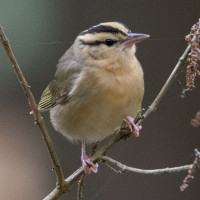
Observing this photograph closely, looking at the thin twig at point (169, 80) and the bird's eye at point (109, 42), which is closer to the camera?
the thin twig at point (169, 80)

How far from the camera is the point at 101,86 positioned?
3268 mm

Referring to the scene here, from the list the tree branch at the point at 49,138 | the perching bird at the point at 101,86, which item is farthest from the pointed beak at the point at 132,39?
the tree branch at the point at 49,138

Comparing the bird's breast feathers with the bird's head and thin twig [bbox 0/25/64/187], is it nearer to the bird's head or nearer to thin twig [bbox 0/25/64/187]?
the bird's head

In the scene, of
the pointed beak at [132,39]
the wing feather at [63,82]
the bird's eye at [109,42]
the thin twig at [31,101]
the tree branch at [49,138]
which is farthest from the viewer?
the wing feather at [63,82]

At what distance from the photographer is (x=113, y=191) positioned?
4.83 metres

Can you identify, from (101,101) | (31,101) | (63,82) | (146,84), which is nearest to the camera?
(31,101)

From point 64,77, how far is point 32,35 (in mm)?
1196

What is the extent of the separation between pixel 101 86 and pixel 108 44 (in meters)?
0.33

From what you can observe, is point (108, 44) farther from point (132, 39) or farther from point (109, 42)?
point (132, 39)

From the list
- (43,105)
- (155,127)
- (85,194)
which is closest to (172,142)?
(155,127)

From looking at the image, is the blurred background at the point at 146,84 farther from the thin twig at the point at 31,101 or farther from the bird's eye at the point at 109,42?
the thin twig at the point at 31,101

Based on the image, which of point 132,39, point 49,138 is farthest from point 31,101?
point 132,39

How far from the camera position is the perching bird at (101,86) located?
3.24m

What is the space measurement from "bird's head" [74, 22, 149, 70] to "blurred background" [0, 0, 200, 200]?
1.04 metres
